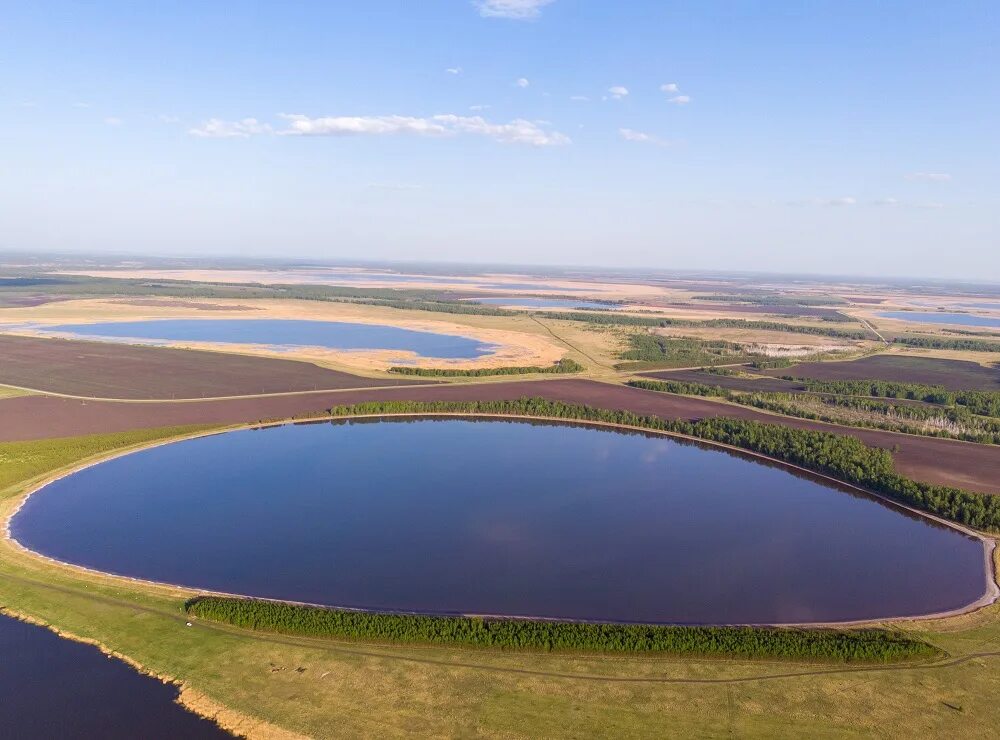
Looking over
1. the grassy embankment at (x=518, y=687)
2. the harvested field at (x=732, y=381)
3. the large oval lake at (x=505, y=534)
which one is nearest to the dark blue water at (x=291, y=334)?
the harvested field at (x=732, y=381)

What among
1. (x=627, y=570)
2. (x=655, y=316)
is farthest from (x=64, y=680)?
(x=655, y=316)

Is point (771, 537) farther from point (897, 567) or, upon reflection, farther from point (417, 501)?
point (417, 501)

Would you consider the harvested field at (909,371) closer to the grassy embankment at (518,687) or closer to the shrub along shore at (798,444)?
the shrub along shore at (798,444)

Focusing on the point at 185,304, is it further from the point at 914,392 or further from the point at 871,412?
the point at 914,392

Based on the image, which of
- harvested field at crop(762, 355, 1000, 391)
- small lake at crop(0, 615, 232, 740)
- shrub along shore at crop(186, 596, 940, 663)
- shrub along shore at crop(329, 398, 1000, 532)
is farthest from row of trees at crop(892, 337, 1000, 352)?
small lake at crop(0, 615, 232, 740)

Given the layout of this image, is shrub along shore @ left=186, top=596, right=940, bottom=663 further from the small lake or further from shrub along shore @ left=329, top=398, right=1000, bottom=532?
shrub along shore @ left=329, top=398, right=1000, bottom=532

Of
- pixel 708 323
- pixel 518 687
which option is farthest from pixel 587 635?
pixel 708 323
